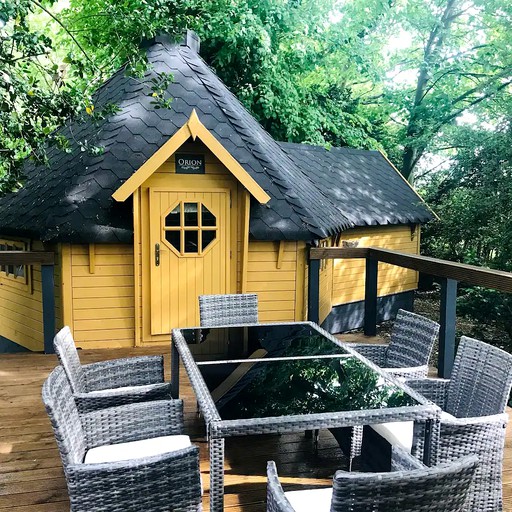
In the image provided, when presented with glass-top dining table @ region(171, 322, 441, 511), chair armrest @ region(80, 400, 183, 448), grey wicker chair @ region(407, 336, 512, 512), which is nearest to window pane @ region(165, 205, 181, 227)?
glass-top dining table @ region(171, 322, 441, 511)

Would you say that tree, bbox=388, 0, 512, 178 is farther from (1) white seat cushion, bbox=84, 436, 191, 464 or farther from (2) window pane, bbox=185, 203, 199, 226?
(1) white seat cushion, bbox=84, 436, 191, 464

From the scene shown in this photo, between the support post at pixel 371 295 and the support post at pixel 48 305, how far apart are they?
12.4 feet

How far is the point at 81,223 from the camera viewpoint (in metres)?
6.01

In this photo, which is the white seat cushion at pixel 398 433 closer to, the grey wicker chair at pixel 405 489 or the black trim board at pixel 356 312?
the grey wicker chair at pixel 405 489

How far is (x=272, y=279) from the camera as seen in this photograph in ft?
22.5

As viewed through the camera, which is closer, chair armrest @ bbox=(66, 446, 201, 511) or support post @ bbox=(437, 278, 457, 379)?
chair armrest @ bbox=(66, 446, 201, 511)

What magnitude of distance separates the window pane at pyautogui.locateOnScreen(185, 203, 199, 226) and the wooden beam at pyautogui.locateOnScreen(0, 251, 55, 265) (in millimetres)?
1557

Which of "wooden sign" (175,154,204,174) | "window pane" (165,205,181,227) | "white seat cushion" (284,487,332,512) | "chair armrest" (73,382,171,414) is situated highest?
"wooden sign" (175,154,204,174)

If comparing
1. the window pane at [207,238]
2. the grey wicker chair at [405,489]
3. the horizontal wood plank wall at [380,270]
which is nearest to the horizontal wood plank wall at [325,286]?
the horizontal wood plank wall at [380,270]

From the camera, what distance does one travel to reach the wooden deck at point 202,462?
3.01 meters

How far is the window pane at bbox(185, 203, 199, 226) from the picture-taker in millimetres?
6402

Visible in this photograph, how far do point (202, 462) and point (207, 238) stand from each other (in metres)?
3.40

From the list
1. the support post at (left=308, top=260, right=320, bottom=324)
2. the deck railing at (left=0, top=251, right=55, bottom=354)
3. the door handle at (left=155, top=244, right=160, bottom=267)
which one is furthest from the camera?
the support post at (left=308, top=260, right=320, bottom=324)

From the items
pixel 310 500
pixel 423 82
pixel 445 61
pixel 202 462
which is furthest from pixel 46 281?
pixel 423 82
